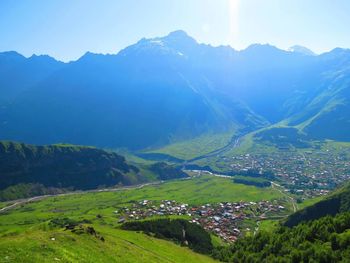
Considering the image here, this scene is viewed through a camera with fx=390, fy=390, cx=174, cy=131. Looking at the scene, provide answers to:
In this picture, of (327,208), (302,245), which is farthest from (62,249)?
(327,208)

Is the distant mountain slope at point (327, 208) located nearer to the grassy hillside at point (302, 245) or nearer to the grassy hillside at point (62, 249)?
the grassy hillside at point (302, 245)

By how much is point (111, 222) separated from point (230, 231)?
59.2 meters

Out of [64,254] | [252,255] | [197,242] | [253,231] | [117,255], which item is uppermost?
[64,254]

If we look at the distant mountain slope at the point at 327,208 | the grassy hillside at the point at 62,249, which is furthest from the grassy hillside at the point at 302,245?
the distant mountain slope at the point at 327,208

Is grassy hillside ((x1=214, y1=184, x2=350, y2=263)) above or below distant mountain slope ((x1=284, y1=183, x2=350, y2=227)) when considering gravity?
above

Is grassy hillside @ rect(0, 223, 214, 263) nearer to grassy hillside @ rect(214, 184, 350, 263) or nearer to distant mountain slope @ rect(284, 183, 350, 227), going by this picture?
grassy hillside @ rect(214, 184, 350, 263)

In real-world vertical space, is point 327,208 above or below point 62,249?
below

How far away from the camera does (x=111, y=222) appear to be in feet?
638

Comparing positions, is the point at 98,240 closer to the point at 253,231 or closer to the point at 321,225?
the point at 321,225

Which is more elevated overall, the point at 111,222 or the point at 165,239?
the point at 165,239

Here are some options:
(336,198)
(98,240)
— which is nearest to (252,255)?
(98,240)

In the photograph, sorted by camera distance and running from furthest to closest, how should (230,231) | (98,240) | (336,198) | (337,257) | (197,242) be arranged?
(230,231) → (336,198) → (197,242) → (337,257) → (98,240)

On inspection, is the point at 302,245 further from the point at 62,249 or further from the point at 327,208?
the point at 327,208

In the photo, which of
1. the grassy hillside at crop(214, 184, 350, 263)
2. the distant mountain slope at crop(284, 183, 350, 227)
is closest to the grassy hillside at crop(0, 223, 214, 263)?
the grassy hillside at crop(214, 184, 350, 263)
